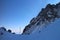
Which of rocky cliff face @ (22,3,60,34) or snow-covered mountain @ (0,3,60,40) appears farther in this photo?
rocky cliff face @ (22,3,60,34)

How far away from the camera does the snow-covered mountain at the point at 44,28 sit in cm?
1818

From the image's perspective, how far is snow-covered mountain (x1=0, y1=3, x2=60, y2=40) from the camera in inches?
716

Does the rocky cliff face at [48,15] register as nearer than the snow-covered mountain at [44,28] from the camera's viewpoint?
No

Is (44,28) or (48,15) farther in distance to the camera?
(48,15)

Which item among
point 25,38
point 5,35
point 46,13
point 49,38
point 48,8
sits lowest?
point 49,38

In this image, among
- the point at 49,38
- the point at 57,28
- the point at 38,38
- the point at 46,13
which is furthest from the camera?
the point at 46,13

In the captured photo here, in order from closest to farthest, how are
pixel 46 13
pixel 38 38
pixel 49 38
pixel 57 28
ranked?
pixel 49 38 < pixel 38 38 < pixel 57 28 < pixel 46 13

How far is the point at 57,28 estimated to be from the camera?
19.8 metres

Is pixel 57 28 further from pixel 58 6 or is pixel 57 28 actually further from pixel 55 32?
pixel 58 6

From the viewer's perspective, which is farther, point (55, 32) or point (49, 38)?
point (55, 32)

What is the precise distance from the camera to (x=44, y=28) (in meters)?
21.8

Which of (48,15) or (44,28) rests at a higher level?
(48,15)

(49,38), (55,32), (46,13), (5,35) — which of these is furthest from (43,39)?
(46,13)

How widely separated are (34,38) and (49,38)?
2.41 m
